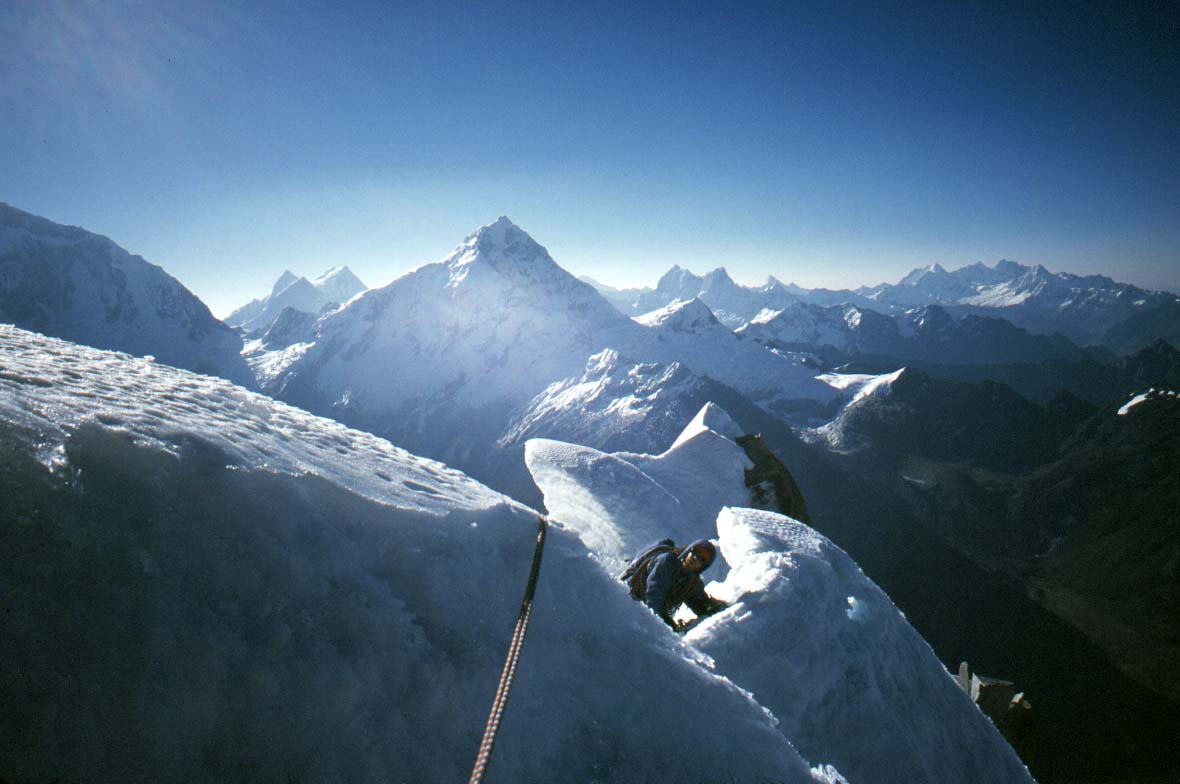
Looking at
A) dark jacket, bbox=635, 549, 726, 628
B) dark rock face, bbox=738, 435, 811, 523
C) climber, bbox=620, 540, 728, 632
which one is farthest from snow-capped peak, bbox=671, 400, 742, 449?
dark jacket, bbox=635, 549, 726, 628

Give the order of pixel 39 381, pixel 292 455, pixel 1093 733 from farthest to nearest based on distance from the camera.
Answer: pixel 1093 733, pixel 292 455, pixel 39 381

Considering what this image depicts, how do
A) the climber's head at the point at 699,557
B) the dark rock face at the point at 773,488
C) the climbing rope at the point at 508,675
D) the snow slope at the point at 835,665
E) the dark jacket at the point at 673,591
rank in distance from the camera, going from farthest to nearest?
the dark rock face at the point at 773,488, the climber's head at the point at 699,557, the dark jacket at the point at 673,591, the snow slope at the point at 835,665, the climbing rope at the point at 508,675

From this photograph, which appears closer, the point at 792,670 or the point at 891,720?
the point at 792,670

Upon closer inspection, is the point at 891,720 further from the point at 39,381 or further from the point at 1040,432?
the point at 1040,432

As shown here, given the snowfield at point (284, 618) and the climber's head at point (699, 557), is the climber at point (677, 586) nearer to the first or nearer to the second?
the climber's head at point (699, 557)

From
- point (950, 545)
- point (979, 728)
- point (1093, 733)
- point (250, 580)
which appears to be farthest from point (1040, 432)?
point (250, 580)

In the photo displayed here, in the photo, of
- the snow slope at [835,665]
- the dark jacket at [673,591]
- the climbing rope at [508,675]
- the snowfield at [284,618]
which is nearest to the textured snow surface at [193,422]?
the snowfield at [284,618]

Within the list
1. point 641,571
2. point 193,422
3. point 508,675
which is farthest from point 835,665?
point 193,422
